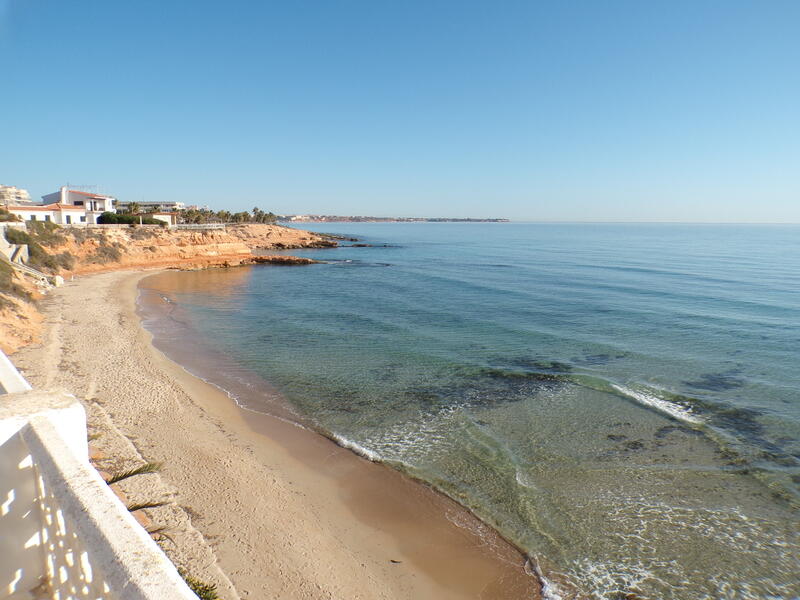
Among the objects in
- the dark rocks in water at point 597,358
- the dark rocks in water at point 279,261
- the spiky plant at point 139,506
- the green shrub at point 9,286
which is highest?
the green shrub at point 9,286

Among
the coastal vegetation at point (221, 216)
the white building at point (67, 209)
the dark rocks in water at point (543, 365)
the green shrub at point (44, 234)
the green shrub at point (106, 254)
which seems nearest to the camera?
the dark rocks in water at point (543, 365)

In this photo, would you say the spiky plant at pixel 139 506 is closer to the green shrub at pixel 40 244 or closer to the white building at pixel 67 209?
the green shrub at pixel 40 244

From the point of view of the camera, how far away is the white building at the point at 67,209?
192 ft

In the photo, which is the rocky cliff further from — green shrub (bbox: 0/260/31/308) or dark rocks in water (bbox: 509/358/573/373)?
dark rocks in water (bbox: 509/358/573/373)

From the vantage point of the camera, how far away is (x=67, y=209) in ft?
213

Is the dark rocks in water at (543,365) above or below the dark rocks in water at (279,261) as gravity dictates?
below

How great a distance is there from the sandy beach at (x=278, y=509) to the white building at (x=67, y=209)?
5175 centimetres

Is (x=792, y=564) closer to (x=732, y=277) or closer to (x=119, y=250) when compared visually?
(x=732, y=277)

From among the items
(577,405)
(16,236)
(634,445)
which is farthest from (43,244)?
(634,445)

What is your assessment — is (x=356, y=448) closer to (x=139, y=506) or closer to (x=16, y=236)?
(x=139, y=506)

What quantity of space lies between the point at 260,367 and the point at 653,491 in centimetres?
1438

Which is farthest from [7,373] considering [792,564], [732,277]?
[732,277]

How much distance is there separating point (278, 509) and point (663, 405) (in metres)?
12.8

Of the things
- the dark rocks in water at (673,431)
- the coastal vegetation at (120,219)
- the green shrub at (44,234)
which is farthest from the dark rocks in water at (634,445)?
the coastal vegetation at (120,219)
